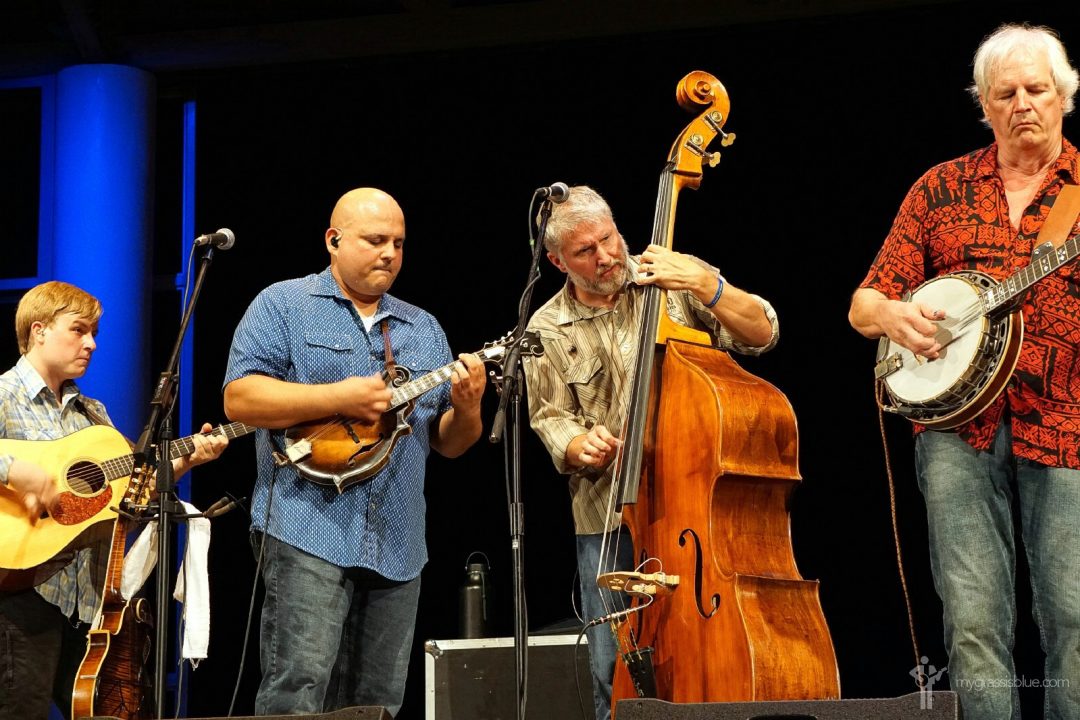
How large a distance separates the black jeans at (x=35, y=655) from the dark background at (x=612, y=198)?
154 cm

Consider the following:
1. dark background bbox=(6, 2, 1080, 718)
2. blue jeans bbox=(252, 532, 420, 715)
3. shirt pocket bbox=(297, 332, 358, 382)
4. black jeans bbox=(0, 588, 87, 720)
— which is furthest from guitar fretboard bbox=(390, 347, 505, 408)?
dark background bbox=(6, 2, 1080, 718)

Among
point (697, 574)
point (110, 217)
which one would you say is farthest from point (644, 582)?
point (110, 217)

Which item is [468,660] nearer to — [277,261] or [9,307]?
[277,261]

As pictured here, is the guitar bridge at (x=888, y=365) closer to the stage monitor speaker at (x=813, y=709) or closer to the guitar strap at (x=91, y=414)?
the stage monitor speaker at (x=813, y=709)

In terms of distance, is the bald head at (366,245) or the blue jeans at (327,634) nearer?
the blue jeans at (327,634)

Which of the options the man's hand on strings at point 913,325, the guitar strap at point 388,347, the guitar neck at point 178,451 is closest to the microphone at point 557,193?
the guitar strap at point 388,347

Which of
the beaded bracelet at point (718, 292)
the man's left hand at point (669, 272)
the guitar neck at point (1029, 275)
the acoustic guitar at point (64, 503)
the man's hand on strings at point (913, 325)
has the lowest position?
the acoustic guitar at point (64, 503)

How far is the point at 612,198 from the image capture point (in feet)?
17.8

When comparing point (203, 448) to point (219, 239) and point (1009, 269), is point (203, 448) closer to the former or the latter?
point (219, 239)

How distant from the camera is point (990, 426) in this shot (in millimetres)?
2877

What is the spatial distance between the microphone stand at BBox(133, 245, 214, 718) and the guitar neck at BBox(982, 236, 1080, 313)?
2084 millimetres

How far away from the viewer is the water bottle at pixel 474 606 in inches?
188

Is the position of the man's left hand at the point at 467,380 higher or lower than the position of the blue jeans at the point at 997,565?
higher

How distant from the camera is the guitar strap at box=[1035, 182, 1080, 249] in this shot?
9.16 ft
